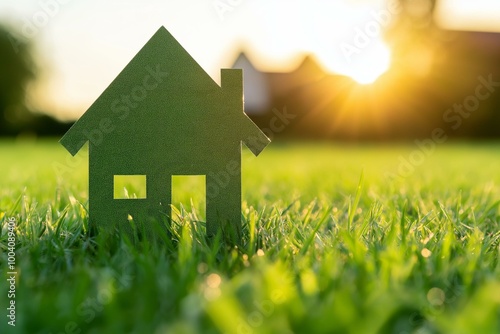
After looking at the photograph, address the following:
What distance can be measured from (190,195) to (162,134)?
1.13 metres

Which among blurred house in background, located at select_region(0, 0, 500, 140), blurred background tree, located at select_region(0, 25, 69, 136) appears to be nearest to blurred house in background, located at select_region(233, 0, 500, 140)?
blurred house in background, located at select_region(0, 0, 500, 140)

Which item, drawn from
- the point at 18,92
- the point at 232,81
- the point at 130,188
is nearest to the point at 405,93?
the point at 130,188

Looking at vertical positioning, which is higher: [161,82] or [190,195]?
[161,82]

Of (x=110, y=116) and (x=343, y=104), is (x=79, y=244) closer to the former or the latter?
(x=110, y=116)

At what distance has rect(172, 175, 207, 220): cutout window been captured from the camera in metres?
2.49

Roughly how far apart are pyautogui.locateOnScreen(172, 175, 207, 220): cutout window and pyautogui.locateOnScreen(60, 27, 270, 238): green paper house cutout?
6.0 inches

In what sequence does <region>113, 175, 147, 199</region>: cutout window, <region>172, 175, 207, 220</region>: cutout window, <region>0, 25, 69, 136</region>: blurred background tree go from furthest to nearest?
<region>0, 25, 69, 136</region>: blurred background tree → <region>113, 175, 147, 199</region>: cutout window → <region>172, 175, 207, 220</region>: cutout window

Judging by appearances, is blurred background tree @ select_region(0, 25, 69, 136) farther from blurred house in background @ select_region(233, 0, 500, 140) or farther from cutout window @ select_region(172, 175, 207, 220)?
cutout window @ select_region(172, 175, 207, 220)

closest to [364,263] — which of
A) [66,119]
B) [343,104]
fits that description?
[343,104]

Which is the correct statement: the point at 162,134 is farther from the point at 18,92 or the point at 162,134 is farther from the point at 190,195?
the point at 18,92

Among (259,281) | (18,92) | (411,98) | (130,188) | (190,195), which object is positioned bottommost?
(259,281)

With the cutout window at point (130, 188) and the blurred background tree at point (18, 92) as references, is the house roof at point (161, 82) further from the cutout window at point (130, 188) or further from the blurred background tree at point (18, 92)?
the blurred background tree at point (18, 92)

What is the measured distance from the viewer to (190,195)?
309cm

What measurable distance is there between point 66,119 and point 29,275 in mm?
23511
